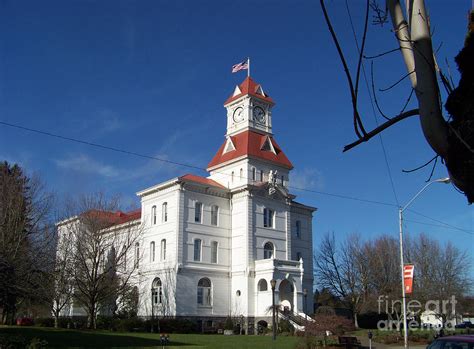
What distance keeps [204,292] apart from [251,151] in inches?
625

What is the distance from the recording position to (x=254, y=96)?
61.2m

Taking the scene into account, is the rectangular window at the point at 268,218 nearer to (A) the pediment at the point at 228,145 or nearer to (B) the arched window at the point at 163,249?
(A) the pediment at the point at 228,145

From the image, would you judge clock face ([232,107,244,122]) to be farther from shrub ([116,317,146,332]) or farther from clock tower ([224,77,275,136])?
→ shrub ([116,317,146,332])

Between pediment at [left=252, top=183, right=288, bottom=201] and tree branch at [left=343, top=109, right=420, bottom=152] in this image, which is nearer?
tree branch at [left=343, top=109, right=420, bottom=152]

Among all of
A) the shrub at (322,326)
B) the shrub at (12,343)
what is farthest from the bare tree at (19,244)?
the shrub at (322,326)

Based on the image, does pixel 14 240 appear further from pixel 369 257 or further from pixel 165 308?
pixel 369 257

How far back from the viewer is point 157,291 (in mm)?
52906

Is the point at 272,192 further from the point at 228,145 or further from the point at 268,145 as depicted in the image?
the point at 228,145

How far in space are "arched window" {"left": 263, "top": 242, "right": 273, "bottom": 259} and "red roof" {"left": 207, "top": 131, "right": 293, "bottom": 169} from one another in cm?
941

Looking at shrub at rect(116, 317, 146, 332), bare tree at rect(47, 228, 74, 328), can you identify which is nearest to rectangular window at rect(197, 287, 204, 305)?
shrub at rect(116, 317, 146, 332)

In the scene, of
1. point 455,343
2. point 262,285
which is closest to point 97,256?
point 262,285

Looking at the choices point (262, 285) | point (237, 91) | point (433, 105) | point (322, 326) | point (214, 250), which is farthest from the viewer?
point (237, 91)

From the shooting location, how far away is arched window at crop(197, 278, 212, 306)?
52.6 m

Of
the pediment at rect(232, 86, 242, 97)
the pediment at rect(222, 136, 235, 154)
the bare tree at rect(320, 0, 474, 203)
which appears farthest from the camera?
the pediment at rect(232, 86, 242, 97)
